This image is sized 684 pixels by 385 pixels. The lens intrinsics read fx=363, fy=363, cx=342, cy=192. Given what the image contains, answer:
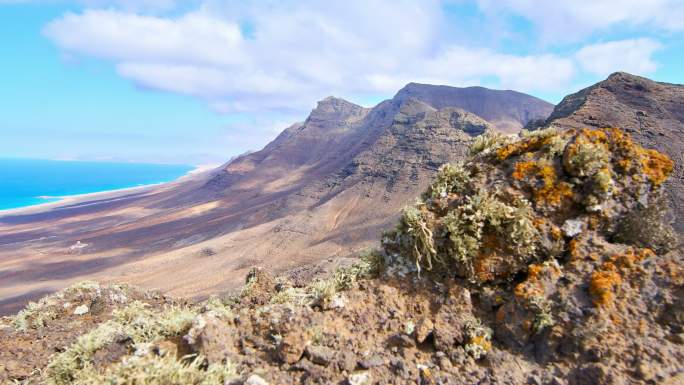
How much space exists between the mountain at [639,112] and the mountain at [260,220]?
619 inches

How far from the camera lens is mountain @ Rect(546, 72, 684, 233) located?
22656 mm

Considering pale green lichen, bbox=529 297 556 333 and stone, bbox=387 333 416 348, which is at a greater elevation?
pale green lichen, bbox=529 297 556 333

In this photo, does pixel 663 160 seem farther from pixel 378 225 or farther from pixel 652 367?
pixel 378 225

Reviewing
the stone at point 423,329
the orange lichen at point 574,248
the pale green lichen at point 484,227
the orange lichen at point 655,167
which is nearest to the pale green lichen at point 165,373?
the stone at point 423,329

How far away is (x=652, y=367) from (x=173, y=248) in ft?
157

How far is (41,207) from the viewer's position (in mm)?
99188

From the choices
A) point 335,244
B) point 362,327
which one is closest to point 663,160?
point 362,327

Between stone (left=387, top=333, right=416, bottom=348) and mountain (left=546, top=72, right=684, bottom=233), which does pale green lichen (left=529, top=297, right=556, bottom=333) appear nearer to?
stone (left=387, top=333, right=416, bottom=348)

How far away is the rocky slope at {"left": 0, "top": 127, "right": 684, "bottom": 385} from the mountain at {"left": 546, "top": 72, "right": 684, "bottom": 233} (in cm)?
1974

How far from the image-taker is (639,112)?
25.8m

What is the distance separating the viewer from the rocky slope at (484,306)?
129 inches

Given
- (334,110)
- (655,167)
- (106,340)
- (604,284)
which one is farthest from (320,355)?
(334,110)

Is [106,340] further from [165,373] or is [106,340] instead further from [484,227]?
[484,227]

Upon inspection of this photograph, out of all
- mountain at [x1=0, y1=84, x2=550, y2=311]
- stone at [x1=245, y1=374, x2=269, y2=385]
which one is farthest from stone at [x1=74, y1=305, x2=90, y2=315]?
mountain at [x1=0, y1=84, x2=550, y2=311]
